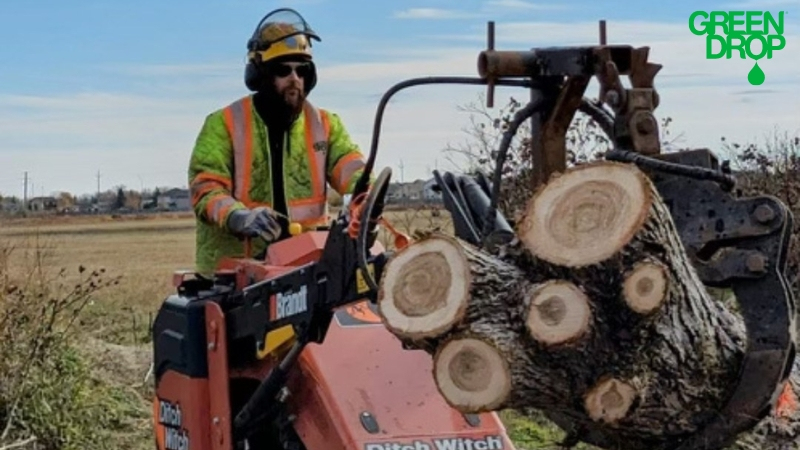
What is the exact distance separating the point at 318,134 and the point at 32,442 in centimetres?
342

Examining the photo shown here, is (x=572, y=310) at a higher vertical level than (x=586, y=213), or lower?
lower

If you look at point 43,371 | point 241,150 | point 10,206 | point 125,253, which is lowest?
point 125,253

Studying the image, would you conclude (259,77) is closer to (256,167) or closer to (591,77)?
(256,167)

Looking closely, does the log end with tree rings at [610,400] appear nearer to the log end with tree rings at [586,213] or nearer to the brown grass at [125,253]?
the log end with tree rings at [586,213]

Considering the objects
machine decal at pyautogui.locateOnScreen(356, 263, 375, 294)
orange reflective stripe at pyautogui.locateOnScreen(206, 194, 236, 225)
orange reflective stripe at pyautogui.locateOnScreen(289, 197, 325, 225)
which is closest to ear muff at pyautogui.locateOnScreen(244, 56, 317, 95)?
orange reflective stripe at pyautogui.locateOnScreen(289, 197, 325, 225)

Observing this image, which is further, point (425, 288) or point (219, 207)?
point (219, 207)

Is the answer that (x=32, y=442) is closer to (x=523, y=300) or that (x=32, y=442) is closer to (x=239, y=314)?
(x=239, y=314)

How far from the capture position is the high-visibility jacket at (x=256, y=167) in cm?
583

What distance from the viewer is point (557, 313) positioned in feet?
13.1

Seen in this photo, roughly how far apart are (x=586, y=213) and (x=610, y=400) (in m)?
0.55

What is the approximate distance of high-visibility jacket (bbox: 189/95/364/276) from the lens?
583cm

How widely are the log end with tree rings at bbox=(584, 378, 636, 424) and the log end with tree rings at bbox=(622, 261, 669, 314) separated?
240 mm

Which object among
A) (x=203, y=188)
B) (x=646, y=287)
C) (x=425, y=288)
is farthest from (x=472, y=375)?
(x=203, y=188)

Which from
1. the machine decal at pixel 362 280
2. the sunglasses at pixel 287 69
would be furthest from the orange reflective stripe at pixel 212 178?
the machine decal at pixel 362 280
